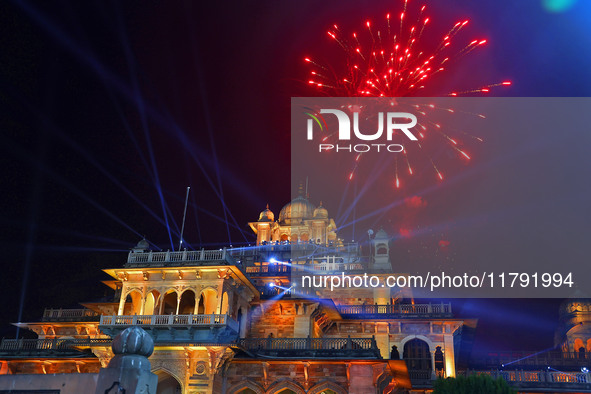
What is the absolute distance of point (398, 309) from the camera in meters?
38.5

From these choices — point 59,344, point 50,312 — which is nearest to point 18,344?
point 59,344

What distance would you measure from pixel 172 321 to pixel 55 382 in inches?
780

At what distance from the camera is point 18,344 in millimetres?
37656

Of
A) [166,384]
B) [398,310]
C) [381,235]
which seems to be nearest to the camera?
[166,384]

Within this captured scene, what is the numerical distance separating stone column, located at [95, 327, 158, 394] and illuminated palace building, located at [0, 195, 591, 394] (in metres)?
18.0

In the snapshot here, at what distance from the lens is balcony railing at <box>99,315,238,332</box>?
107 ft

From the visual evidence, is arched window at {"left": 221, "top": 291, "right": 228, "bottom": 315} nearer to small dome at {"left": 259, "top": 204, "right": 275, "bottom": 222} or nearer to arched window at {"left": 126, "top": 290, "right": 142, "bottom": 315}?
arched window at {"left": 126, "top": 290, "right": 142, "bottom": 315}

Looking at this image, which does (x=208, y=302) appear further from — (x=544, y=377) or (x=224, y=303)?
(x=544, y=377)

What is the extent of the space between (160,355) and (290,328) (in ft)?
30.7

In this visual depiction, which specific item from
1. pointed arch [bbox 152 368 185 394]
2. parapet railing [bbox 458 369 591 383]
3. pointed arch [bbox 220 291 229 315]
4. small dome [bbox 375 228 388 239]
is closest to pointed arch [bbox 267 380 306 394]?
pointed arch [bbox 220 291 229 315]

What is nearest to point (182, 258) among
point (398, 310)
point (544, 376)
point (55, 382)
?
point (398, 310)

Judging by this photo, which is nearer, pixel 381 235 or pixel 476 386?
pixel 476 386

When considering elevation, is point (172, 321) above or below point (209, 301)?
below

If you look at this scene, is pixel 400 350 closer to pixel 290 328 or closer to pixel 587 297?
pixel 290 328
